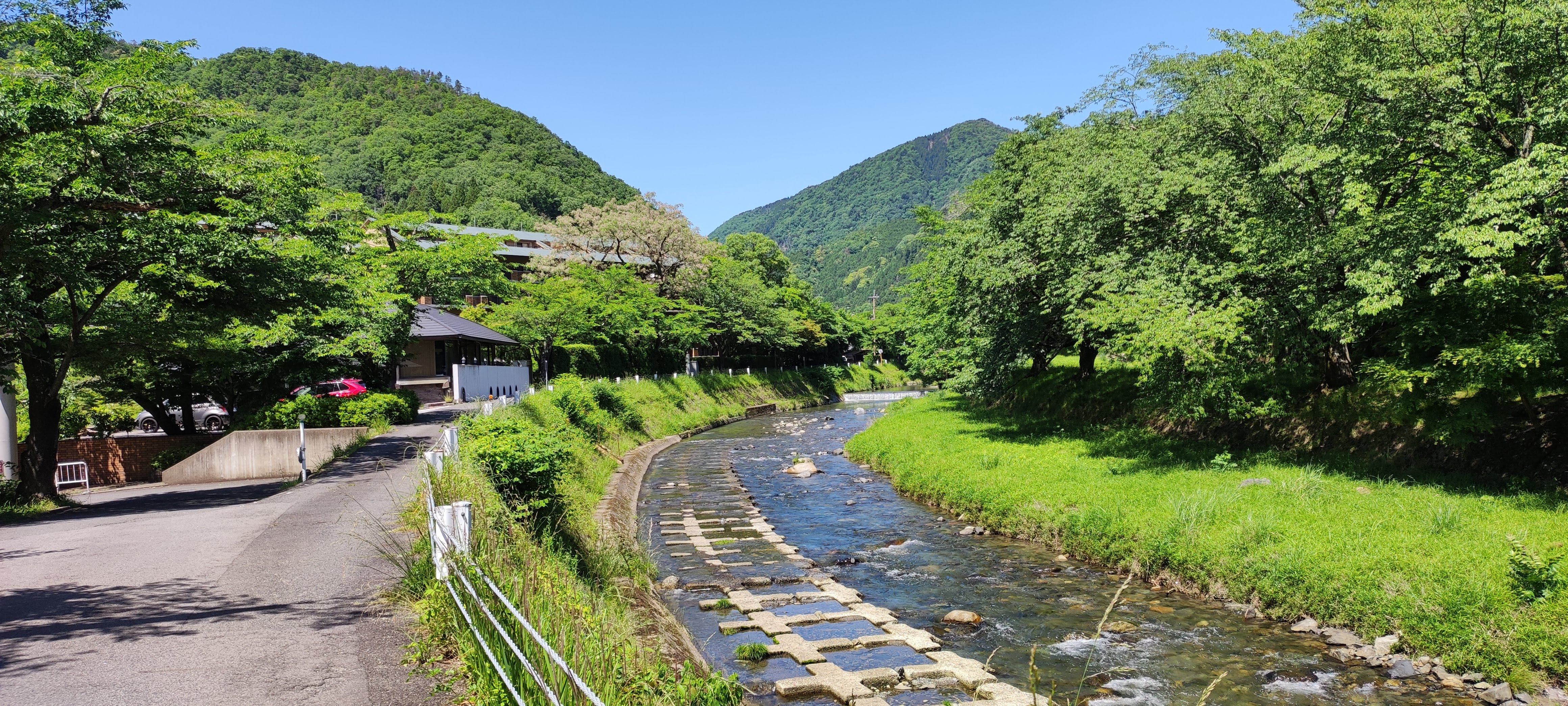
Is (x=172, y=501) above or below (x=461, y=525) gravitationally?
below

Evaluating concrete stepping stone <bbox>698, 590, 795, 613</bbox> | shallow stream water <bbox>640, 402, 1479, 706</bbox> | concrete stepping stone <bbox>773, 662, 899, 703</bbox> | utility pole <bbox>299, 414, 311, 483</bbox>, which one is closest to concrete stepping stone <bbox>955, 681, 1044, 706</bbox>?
shallow stream water <bbox>640, 402, 1479, 706</bbox>

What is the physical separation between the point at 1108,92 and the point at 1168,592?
15.6m

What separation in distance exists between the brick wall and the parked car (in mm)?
4021

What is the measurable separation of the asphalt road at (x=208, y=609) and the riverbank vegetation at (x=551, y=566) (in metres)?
0.42

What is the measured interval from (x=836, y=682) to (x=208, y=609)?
6261mm

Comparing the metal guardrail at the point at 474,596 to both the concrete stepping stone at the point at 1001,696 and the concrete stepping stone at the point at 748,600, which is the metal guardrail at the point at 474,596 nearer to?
the concrete stepping stone at the point at 748,600

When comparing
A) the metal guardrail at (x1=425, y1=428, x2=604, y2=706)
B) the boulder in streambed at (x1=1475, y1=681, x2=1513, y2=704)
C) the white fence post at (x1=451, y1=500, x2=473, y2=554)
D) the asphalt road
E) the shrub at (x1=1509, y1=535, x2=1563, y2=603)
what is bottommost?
the boulder in streambed at (x1=1475, y1=681, x2=1513, y2=704)

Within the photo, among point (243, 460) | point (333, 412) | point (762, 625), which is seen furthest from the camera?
point (333, 412)

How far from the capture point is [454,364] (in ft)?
134

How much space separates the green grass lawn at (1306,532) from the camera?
884 centimetres

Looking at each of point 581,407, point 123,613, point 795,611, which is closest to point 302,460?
point 581,407

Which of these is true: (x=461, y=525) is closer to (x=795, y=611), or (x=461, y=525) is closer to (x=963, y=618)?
(x=795, y=611)

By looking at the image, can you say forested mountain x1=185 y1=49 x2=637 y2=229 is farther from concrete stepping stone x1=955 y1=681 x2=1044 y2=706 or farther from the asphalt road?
concrete stepping stone x1=955 y1=681 x2=1044 y2=706

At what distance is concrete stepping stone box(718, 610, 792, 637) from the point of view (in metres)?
10.7
